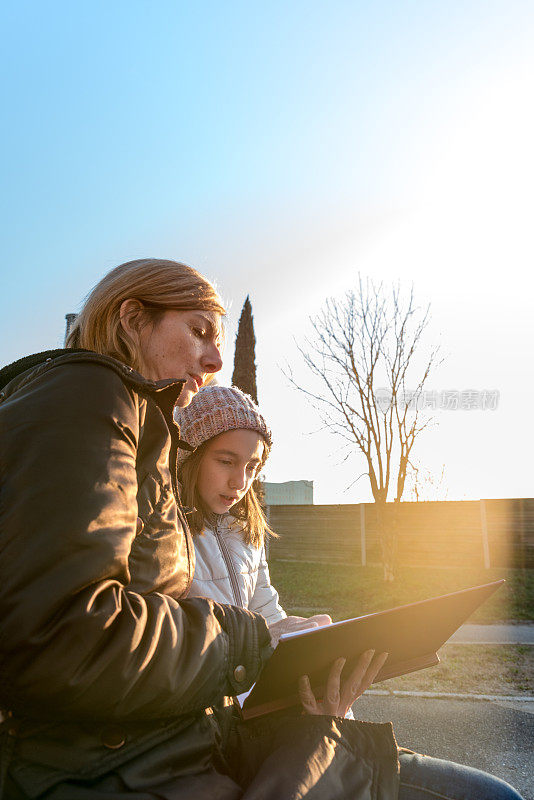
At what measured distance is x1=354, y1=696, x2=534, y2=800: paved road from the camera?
3.86m

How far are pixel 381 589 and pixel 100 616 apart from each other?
12.0 meters

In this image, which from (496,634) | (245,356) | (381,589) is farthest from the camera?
(245,356)

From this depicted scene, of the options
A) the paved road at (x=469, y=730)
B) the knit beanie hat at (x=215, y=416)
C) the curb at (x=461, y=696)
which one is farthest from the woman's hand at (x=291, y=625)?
the curb at (x=461, y=696)

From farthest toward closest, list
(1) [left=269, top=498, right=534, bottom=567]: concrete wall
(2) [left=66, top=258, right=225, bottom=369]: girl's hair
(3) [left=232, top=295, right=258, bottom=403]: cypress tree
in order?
(3) [left=232, top=295, right=258, bottom=403]: cypress tree < (1) [left=269, top=498, right=534, bottom=567]: concrete wall < (2) [left=66, top=258, right=225, bottom=369]: girl's hair

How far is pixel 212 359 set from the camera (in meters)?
2.00

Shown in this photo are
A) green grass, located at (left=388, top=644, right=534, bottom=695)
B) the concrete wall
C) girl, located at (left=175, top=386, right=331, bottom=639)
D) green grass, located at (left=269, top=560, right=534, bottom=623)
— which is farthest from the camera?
the concrete wall

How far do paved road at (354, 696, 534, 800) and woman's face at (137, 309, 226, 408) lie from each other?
3114 millimetres

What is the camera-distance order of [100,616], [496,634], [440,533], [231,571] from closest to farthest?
[100,616], [231,571], [496,634], [440,533]

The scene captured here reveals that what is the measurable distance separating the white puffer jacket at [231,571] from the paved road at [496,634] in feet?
18.4

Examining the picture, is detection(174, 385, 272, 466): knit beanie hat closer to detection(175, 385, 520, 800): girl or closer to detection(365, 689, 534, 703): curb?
detection(175, 385, 520, 800): girl

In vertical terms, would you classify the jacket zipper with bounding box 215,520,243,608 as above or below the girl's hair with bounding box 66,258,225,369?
below

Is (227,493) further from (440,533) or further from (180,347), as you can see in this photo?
(440,533)

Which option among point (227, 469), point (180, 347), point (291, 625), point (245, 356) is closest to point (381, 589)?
point (245, 356)

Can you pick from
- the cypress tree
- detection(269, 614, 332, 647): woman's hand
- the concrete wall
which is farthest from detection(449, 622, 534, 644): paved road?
the cypress tree
